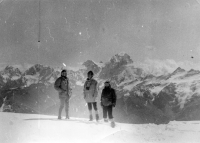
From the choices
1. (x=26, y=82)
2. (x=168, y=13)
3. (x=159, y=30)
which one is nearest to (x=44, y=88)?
(x=26, y=82)

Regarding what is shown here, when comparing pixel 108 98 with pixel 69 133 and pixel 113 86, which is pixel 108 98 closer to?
pixel 69 133

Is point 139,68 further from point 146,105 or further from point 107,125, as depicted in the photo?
point 107,125

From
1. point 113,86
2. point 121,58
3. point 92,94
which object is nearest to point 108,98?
point 92,94

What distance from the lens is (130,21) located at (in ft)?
21.7

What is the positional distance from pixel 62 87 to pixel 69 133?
104 centimetres

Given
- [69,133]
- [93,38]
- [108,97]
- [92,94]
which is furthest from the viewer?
[93,38]

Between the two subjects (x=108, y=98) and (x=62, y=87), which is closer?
(x=108, y=98)

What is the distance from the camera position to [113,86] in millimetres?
7125

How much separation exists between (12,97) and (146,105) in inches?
185

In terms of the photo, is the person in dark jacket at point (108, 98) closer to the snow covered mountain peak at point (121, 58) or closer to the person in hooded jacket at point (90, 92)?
the person in hooded jacket at point (90, 92)

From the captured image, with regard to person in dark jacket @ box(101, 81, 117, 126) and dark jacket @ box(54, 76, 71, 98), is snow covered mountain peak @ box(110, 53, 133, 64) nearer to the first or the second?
person in dark jacket @ box(101, 81, 117, 126)

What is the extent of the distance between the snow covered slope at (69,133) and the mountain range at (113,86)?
1137 mm

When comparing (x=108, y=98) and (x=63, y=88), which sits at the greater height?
(x=63, y=88)

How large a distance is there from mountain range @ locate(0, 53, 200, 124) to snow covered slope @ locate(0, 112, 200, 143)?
1.14 meters
